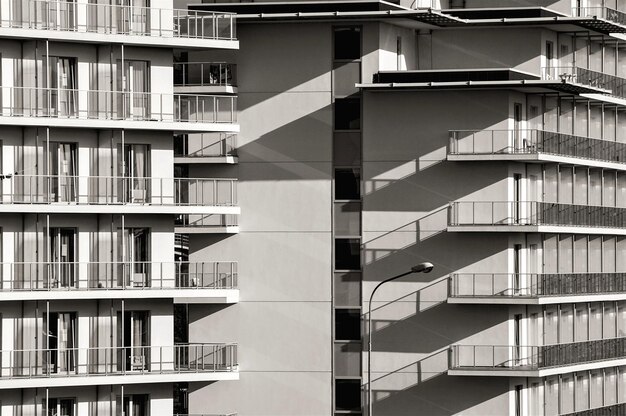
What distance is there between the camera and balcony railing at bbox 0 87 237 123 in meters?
69.0

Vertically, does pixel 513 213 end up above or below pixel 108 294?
above

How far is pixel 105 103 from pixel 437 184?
1406cm

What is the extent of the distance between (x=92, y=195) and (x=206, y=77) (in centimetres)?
992

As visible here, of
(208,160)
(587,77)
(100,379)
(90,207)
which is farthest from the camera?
(587,77)

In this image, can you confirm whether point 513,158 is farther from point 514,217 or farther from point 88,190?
point 88,190

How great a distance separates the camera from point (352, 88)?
7812 cm

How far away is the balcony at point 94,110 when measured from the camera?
68875 millimetres

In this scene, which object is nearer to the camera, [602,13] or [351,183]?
[351,183]

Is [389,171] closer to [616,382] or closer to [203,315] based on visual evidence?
[203,315]

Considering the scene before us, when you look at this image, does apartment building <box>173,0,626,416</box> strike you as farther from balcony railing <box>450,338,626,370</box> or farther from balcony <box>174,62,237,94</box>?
balcony <box>174,62,237,94</box>

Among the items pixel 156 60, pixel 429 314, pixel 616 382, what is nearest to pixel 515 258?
pixel 429 314

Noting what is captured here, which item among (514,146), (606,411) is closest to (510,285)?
(514,146)

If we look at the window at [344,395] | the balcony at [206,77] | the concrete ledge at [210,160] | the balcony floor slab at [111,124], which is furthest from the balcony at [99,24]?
the window at [344,395]

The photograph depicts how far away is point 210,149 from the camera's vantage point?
257 ft
